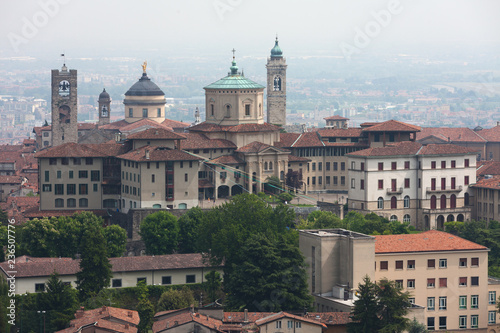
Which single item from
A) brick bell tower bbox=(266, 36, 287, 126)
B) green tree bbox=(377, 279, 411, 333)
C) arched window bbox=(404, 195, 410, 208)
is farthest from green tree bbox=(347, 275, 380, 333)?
brick bell tower bbox=(266, 36, 287, 126)

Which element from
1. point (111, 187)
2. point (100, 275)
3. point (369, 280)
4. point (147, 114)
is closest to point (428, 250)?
point (369, 280)

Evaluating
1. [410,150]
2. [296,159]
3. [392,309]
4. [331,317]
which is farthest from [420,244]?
[296,159]

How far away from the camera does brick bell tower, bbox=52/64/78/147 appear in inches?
5625

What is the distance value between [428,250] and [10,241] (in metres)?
25.8

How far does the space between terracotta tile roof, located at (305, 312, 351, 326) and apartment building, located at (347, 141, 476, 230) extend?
3745 centimetres

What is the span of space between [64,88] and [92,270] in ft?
234

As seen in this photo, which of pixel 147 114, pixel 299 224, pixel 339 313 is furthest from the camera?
pixel 147 114

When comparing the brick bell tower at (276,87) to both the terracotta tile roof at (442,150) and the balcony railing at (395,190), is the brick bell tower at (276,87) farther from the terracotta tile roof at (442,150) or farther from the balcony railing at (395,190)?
the balcony railing at (395,190)

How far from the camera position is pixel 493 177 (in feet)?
372

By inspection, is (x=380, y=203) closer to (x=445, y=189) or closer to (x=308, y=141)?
(x=445, y=189)

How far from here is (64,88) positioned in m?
145

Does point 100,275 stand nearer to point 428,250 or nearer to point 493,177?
point 428,250

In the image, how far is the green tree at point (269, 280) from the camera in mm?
71000

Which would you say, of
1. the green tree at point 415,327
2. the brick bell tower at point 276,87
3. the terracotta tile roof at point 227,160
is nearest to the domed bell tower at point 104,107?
the brick bell tower at point 276,87
